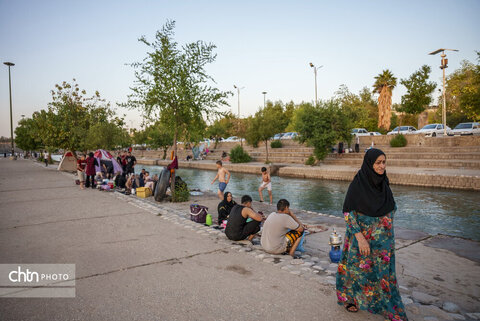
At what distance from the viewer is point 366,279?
3.35 m

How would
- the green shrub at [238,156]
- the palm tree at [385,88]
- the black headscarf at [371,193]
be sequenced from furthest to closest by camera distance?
the palm tree at [385,88] → the green shrub at [238,156] → the black headscarf at [371,193]

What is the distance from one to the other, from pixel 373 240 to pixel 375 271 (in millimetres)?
335

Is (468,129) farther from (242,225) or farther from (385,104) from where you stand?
(242,225)

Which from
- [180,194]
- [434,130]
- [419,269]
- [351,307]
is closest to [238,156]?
[434,130]

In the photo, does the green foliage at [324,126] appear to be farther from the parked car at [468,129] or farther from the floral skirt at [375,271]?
the floral skirt at [375,271]

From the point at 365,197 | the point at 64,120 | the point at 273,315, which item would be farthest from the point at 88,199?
the point at 64,120

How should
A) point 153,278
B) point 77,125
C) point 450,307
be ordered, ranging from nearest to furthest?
point 450,307 → point 153,278 → point 77,125

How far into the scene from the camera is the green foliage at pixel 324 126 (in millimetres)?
26078

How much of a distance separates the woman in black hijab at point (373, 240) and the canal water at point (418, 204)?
656 cm

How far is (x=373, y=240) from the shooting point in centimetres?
326

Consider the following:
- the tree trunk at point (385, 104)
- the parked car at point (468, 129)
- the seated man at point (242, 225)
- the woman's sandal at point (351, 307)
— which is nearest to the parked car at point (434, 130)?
the parked car at point (468, 129)

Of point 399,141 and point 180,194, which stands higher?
point 399,141

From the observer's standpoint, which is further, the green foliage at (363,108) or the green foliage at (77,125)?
the green foliage at (363,108)

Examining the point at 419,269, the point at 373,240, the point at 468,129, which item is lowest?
the point at 419,269
